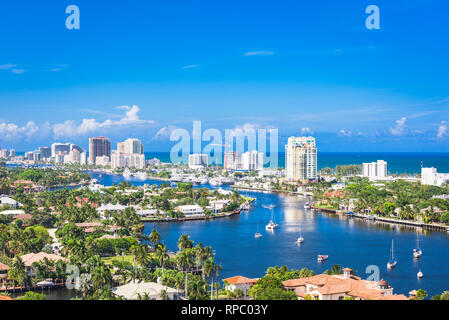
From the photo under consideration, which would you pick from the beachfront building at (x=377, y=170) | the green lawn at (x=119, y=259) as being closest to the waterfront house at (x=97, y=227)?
the green lawn at (x=119, y=259)

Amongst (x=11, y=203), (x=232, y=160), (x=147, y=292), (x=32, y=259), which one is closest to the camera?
(x=147, y=292)

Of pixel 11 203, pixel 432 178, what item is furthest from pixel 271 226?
pixel 432 178

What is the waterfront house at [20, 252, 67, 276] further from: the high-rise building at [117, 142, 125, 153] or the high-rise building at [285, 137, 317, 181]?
the high-rise building at [117, 142, 125, 153]

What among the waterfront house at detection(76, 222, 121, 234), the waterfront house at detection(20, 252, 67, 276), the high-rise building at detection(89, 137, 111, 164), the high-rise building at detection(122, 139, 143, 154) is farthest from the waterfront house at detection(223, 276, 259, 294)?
the high-rise building at detection(89, 137, 111, 164)

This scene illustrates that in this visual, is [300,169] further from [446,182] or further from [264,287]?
[264,287]

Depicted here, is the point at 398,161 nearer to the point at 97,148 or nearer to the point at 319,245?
the point at 97,148

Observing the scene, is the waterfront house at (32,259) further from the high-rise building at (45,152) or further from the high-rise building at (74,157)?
the high-rise building at (45,152)
